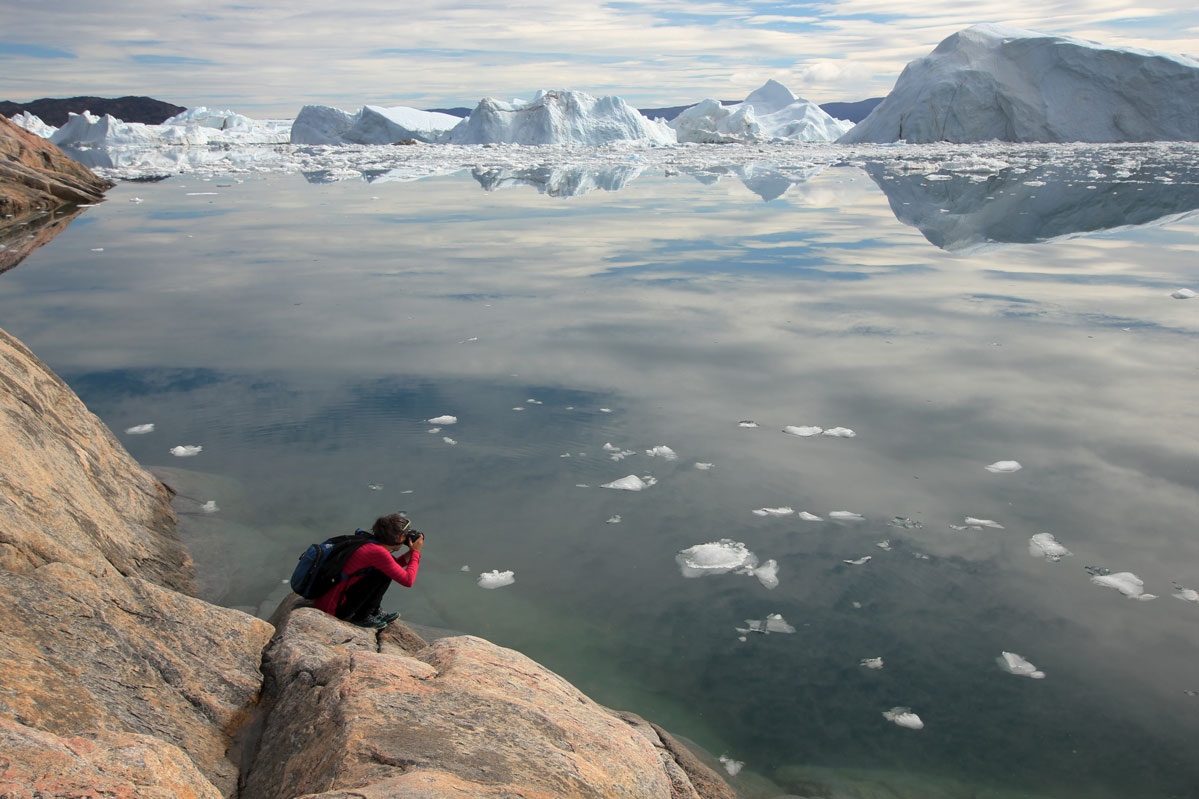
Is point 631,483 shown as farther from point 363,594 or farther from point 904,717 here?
point 904,717

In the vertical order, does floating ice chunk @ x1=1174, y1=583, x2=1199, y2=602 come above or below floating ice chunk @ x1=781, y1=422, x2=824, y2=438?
below

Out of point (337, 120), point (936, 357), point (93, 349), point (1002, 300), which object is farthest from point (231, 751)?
point (337, 120)

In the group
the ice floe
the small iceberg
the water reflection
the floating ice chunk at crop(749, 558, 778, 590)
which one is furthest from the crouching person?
the water reflection

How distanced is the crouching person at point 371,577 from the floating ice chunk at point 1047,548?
3152 millimetres

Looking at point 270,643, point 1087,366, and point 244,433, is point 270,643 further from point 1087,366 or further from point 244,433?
point 1087,366

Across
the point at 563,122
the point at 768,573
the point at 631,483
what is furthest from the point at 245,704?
the point at 563,122

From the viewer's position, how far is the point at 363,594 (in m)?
3.66

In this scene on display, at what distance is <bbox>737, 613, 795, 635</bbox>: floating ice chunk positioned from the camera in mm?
3846

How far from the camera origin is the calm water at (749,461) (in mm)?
3439

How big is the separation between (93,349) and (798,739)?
24.9ft

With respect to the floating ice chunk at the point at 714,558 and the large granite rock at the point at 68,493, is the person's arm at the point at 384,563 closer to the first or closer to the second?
the large granite rock at the point at 68,493

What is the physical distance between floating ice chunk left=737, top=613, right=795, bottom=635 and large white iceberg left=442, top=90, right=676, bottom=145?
5470cm

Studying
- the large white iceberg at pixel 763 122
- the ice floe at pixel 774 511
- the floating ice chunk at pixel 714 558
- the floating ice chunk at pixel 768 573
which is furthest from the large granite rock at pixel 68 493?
the large white iceberg at pixel 763 122

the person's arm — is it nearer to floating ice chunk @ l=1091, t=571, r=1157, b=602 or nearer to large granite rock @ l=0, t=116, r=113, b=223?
floating ice chunk @ l=1091, t=571, r=1157, b=602
